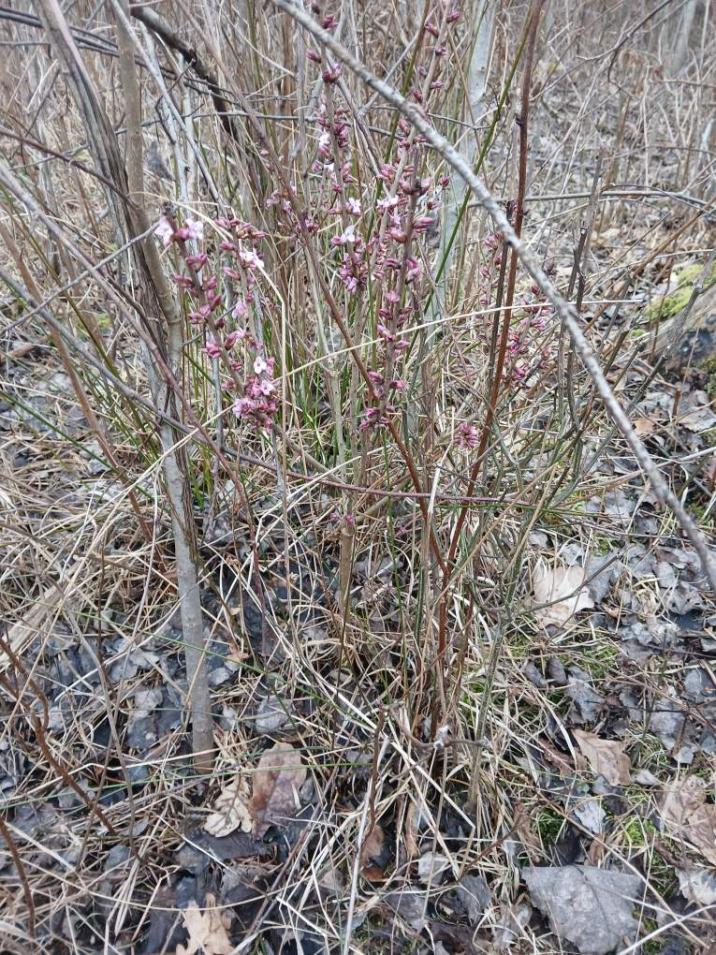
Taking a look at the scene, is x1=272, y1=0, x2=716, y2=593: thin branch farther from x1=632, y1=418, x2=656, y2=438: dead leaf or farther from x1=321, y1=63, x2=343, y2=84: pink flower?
x1=632, y1=418, x2=656, y2=438: dead leaf

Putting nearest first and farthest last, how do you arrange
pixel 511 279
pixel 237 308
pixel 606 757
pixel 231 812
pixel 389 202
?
pixel 511 279, pixel 389 202, pixel 237 308, pixel 231 812, pixel 606 757

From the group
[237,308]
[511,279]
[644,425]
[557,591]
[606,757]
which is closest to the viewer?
[511,279]

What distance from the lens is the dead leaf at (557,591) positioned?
182 cm

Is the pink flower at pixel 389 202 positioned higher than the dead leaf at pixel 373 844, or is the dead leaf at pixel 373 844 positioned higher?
the pink flower at pixel 389 202

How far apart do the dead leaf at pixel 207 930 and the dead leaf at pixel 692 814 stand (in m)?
0.99

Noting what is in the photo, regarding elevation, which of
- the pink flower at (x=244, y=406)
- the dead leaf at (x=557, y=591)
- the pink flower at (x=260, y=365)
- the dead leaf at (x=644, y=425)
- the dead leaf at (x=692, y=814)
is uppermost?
the pink flower at (x=260, y=365)

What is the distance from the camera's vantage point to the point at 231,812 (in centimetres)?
142

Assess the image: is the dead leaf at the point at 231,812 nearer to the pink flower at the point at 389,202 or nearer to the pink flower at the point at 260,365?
the pink flower at the point at 260,365

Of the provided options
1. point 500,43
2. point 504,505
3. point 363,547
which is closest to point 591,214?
point 504,505

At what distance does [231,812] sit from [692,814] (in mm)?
1056

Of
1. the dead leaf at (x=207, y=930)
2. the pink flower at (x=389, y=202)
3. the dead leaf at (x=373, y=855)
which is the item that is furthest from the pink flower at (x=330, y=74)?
the dead leaf at (x=207, y=930)

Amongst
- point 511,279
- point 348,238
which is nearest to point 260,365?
point 348,238

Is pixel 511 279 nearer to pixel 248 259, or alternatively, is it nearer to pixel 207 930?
pixel 248 259

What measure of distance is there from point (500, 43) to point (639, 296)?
1727mm
